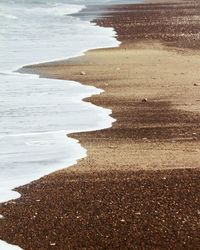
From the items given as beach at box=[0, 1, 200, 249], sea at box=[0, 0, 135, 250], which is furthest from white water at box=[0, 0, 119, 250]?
beach at box=[0, 1, 200, 249]

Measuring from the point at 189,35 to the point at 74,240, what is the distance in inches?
837

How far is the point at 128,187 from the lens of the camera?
726 centimetres

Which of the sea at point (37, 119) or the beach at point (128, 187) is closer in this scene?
the beach at point (128, 187)

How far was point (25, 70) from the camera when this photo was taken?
1672 centimetres

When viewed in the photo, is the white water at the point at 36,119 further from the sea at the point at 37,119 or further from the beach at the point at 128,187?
the beach at the point at 128,187

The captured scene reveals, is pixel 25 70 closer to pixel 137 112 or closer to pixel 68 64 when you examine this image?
pixel 68 64

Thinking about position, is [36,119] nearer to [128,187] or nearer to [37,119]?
[37,119]

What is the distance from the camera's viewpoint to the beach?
603cm

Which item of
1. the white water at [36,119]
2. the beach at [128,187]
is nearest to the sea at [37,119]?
the white water at [36,119]

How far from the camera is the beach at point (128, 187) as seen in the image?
6027 mm

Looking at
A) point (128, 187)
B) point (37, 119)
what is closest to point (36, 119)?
point (37, 119)

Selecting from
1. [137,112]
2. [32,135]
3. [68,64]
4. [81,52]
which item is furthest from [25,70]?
[32,135]

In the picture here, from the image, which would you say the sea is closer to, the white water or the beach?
the white water

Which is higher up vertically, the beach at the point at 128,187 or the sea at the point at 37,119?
the sea at the point at 37,119
